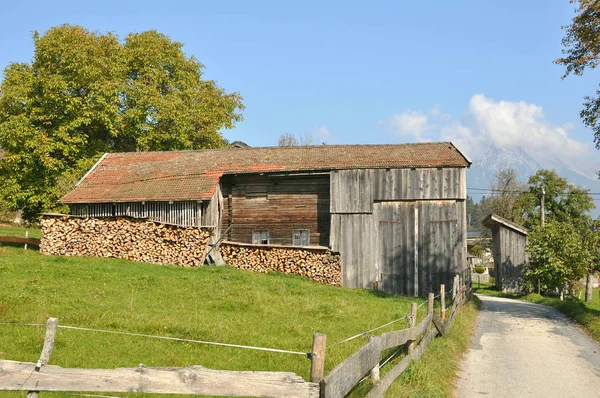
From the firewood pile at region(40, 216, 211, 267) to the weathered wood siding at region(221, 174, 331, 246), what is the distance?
266 cm

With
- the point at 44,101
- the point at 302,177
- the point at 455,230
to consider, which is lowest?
the point at 455,230

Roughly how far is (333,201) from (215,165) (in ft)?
22.6

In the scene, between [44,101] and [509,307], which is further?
A: [44,101]

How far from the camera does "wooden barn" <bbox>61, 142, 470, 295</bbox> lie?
91.5ft

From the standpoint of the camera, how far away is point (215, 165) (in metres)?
31.1

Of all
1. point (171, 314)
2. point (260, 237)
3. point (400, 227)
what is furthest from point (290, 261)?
point (171, 314)

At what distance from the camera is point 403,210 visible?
28.2 meters

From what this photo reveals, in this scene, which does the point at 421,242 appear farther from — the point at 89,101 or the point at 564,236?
the point at 89,101

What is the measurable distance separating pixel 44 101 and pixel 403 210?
23.7 metres

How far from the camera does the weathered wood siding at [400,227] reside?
27781mm

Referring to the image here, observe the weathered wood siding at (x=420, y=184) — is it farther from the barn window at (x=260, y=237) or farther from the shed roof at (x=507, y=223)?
the shed roof at (x=507, y=223)

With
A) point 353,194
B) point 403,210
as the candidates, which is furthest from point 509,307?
point 353,194

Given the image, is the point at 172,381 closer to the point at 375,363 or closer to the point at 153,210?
the point at 375,363

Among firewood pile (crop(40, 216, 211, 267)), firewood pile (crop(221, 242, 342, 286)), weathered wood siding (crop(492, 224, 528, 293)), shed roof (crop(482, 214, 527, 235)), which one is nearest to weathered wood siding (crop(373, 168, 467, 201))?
firewood pile (crop(221, 242, 342, 286))
